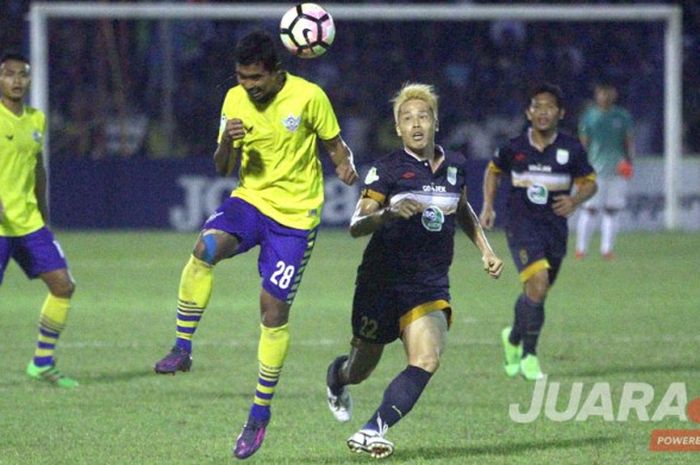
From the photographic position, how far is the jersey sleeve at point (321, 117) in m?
8.44

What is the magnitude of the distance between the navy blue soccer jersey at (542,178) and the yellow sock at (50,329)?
3466mm

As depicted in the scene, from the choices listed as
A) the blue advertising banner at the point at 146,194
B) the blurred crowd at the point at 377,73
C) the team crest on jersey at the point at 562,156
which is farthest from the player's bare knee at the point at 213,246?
the blurred crowd at the point at 377,73

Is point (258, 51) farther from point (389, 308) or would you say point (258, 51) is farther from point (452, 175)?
point (389, 308)

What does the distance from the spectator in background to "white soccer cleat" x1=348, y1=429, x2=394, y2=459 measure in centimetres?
1414

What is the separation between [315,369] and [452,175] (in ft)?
13.0

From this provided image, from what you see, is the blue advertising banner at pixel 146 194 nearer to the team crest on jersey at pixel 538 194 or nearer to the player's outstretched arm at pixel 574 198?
the player's outstretched arm at pixel 574 198

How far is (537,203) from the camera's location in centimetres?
1163

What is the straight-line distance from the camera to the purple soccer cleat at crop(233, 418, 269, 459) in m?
8.03

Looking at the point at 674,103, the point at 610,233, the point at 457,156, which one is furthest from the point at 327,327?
the point at 674,103

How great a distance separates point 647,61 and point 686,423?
1906 centimetres

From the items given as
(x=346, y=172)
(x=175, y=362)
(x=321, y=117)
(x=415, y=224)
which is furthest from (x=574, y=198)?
(x=175, y=362)

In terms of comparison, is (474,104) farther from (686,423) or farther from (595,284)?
(686,423)

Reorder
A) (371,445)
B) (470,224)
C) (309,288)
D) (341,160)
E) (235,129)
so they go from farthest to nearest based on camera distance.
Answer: (309,288)
(341,160)
(470,224)
(235,129)
(371,445)

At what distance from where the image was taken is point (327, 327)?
14562 millimetres
